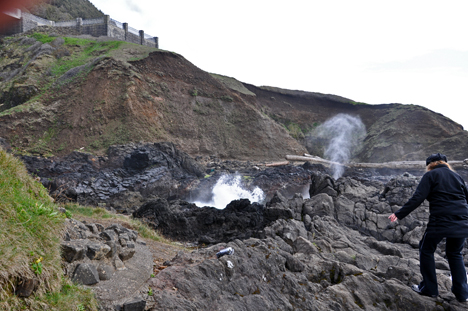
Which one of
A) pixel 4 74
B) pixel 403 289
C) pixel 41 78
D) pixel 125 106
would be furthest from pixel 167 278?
pixel 4 74

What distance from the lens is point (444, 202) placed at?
423 centimetres

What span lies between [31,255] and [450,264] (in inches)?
210

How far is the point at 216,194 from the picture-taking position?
866 inches

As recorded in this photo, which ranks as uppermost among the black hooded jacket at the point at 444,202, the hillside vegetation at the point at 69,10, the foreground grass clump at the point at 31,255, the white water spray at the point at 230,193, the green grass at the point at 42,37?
the hillside vegetation at the point at 69,10

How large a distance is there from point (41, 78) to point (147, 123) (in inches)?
472

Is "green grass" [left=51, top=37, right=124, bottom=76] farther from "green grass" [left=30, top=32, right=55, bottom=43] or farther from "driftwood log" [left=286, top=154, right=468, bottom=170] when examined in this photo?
Answer: "driftwood log" [left=286, top=154, right=468, bottom=170]

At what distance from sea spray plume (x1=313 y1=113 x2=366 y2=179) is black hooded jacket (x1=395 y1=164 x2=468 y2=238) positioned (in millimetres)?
44361

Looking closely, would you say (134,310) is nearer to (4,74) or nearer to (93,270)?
(93,270)

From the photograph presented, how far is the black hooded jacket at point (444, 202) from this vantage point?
4.12 m

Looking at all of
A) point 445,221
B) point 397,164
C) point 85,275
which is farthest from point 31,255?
point 397,164

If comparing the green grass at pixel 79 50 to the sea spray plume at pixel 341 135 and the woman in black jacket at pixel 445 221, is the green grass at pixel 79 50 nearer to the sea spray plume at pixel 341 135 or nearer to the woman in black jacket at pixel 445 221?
the sea spray plume at pixel 341 135

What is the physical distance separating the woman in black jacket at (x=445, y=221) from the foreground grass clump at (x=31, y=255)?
440cm

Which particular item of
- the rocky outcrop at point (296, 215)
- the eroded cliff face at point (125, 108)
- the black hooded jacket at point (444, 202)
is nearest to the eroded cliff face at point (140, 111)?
the eroded cliff face at point (125, 108)

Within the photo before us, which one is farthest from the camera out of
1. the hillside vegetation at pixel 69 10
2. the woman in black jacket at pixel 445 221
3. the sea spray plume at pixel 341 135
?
the sea spray plume at pixel 341 135
